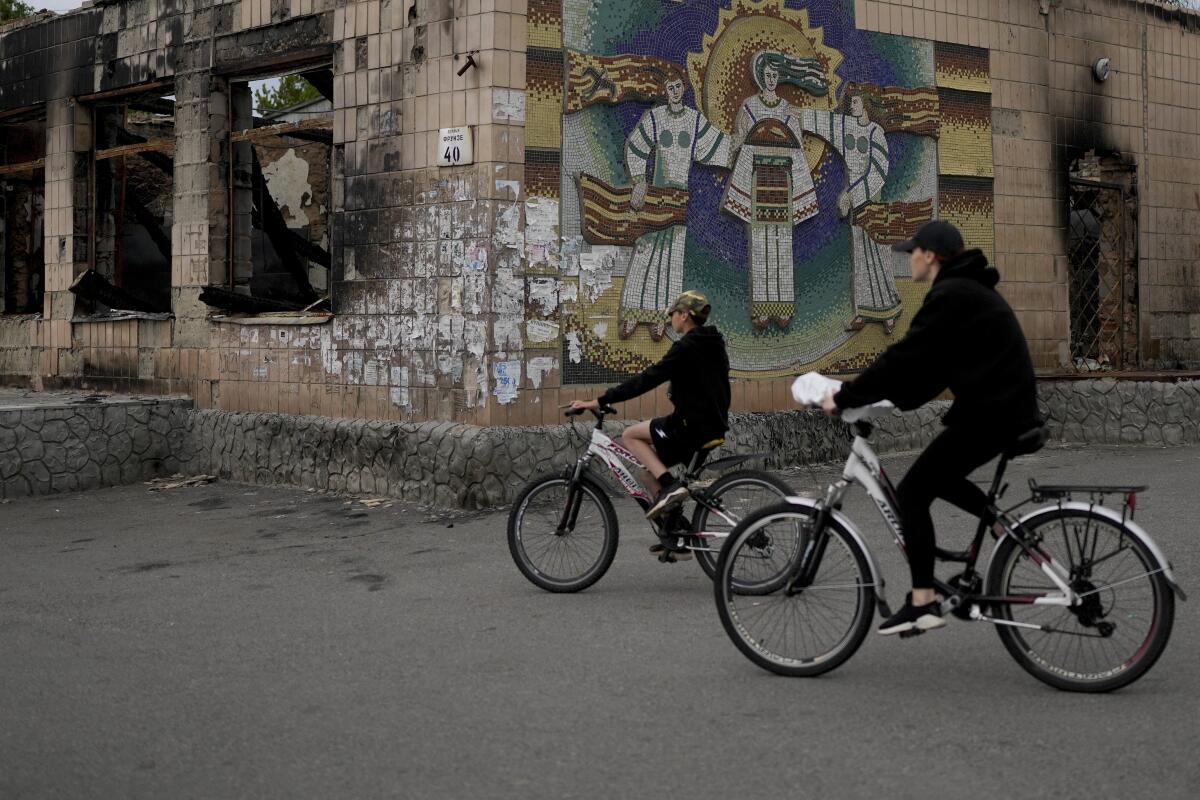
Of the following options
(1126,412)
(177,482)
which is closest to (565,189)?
(177,482)

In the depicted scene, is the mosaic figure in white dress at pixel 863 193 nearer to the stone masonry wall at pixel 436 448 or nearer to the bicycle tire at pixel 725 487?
the stone masonry wall at pixel 436 448

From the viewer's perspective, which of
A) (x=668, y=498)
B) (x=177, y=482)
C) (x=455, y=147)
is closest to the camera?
(x=668, y=498)

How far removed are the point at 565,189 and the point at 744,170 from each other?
2061 mm

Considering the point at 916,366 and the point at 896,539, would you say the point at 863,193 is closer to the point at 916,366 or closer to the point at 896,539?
the point at 916,366

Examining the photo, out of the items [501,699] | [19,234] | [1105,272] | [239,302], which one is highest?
[19,234]

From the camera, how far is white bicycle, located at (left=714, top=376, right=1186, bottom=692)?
5.27 metres

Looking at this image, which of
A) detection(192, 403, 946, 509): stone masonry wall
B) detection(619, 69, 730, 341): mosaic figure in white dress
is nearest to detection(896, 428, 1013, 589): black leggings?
detection(192, 403, 946, 509): stone masonry wall

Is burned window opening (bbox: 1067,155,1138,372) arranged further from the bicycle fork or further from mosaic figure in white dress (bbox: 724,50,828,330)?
the bicycle fork

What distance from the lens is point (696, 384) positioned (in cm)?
778

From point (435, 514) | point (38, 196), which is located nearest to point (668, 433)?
point (435, 514)

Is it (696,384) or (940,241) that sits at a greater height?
(940,241)

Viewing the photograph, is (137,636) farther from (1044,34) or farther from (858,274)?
(1044,34)

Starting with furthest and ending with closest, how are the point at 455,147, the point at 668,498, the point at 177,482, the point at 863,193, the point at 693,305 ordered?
1. the point at 863,193
2. the point at 177,482
3. the point at 455,147
4. the point at 693,305
5. the point at 668,498

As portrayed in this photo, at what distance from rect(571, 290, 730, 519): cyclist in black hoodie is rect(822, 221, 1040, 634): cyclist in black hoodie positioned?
2.14 meters
